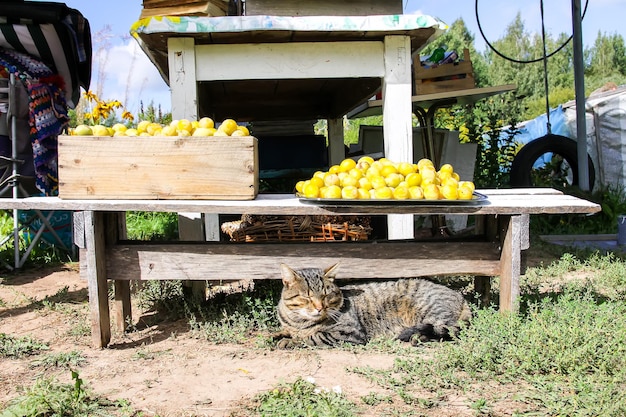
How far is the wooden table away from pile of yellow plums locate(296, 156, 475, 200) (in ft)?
0.29

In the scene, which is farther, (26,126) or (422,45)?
(26,126)

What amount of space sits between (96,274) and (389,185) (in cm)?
170

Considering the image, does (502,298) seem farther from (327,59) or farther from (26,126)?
(26,126)

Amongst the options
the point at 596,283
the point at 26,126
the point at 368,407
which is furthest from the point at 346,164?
the point at 26,126

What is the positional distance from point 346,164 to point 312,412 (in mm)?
1668

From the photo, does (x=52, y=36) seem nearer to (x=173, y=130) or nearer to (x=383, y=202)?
(x=173, y=130)

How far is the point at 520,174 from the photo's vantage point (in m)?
7.57

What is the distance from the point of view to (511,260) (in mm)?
3129

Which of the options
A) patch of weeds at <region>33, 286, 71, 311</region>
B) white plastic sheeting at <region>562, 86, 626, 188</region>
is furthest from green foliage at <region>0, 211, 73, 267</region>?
white plastic sheeting at <region>562, 86, 626, 188</region>

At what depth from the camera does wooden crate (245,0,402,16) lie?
3955 mm

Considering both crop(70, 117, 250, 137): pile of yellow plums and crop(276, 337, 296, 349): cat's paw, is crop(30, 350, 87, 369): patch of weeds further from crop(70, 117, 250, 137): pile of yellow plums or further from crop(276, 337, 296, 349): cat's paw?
crop(70, 117, 250, 137): pile of yellow plums

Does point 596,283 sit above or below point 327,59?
below

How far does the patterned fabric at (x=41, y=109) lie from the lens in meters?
4.74

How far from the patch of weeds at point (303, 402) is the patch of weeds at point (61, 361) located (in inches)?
43.4
